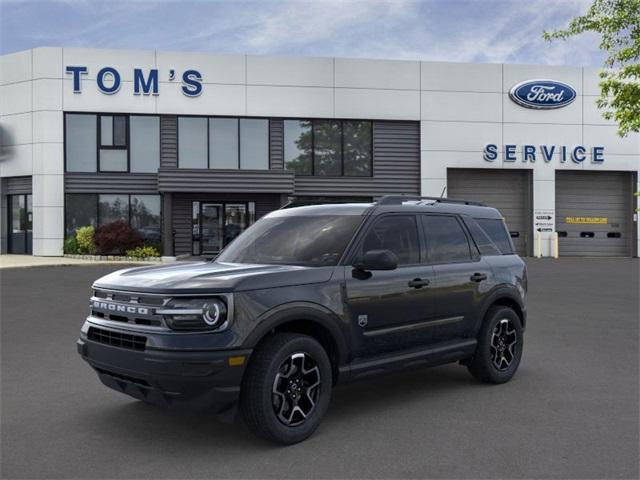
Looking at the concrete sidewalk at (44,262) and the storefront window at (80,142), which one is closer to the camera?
the concrete sidewalk at (44,262)

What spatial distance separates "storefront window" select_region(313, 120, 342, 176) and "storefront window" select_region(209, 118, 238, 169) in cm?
346

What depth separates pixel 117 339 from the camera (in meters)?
Answer: 4.45

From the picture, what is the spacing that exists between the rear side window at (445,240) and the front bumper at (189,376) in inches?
89.7

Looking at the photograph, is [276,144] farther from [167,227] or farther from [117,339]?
[117,339]

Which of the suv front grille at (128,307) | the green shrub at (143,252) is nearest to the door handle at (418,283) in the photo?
the suv front grille at (128,307)

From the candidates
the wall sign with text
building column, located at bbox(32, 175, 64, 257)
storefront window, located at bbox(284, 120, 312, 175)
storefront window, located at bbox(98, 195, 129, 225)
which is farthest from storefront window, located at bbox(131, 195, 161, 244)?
the wall sign with text

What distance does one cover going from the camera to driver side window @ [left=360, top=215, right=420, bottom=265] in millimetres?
5309

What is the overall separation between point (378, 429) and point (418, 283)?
4.24 ft

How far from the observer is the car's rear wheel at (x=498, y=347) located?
6059 millimetres

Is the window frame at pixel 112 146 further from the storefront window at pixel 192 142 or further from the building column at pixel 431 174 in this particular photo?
the building column at pixel 431 174

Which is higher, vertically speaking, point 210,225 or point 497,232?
point 210,225

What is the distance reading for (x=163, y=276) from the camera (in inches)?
179

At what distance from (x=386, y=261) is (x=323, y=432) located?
1353mm

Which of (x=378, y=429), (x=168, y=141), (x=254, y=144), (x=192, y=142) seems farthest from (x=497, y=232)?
(x=168, y=141)
